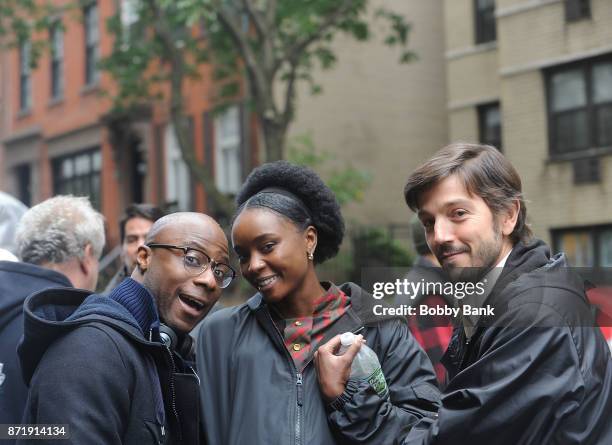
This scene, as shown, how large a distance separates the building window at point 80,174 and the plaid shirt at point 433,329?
20146 millimetres

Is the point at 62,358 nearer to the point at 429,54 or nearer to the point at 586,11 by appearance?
the point at 586,11

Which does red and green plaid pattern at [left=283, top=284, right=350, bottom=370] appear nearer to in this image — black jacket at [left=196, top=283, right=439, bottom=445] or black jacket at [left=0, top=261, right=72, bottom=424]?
black jacket at [left=196, top=283, right=439, bottom=445]

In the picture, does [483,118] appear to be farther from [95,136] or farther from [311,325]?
[311,325]

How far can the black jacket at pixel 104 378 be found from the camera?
263 centimetres

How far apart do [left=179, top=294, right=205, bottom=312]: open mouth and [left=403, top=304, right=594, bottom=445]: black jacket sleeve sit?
1051 millimetres

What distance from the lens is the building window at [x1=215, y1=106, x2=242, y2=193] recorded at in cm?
1923

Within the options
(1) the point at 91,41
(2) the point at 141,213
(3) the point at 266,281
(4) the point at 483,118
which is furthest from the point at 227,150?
(3) the point at 266,281

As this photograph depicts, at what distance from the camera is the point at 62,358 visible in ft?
8.81

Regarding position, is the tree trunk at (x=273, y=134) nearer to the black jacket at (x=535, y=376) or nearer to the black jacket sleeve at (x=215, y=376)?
the black jacket sleeve at (x=215, y=376)

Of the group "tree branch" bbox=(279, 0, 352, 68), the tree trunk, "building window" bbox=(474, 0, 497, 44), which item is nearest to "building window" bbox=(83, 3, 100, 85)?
"building window" bbox=(474, 0, 497, 44)

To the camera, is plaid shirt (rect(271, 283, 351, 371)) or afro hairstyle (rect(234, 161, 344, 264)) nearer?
plaid shirt (rect(271, 283, 351, 371))

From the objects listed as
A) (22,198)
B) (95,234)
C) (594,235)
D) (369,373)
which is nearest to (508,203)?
(369,373)

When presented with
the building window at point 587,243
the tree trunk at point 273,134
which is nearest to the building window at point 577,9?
the building window at point 587,243

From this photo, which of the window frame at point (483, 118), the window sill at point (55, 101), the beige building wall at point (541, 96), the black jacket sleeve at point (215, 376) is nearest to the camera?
the black jacket sleeve at point (215, 376)
